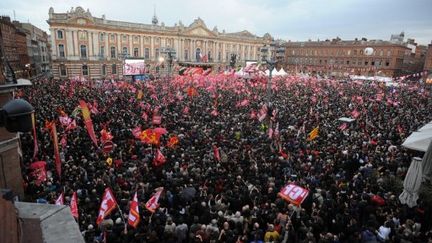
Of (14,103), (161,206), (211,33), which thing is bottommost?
(161,206)

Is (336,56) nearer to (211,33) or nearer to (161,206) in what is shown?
(211,33)

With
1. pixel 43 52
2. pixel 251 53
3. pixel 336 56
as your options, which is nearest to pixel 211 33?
pixel 251 53

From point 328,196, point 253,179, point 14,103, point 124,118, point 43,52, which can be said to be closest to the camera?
point 14,103

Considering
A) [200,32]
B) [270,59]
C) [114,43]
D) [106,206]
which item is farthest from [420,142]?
[200,32]

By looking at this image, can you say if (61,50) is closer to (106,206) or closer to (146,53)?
(146,53)

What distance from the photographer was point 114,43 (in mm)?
62562

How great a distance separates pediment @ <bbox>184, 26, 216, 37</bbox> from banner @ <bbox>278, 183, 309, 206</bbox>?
69.4 meters

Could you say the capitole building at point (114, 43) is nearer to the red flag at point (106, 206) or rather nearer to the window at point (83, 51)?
the window at point (83, 51)

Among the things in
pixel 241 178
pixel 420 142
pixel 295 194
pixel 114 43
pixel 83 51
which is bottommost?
pixel 241 178

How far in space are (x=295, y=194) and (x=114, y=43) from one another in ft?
204

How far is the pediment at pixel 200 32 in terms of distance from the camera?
7346 cm

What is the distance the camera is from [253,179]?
10422mm

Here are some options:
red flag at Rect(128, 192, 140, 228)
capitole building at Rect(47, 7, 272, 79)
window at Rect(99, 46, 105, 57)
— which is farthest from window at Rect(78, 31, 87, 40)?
red flag at Rect(128, 192, 140, 228)

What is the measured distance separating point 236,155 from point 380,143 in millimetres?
7628
